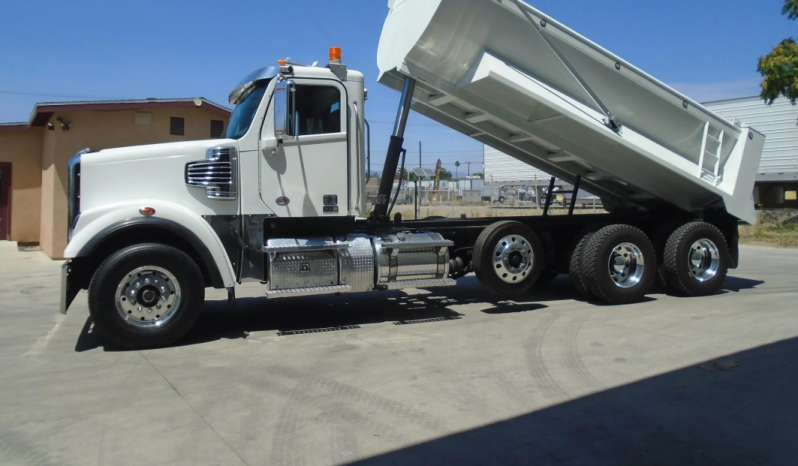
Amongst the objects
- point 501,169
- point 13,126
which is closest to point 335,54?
point 13,126

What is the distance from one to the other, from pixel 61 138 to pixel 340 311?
9860mm

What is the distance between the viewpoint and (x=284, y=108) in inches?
268

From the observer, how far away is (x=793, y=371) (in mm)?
5621

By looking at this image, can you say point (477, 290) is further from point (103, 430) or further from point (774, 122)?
point (774, 122)

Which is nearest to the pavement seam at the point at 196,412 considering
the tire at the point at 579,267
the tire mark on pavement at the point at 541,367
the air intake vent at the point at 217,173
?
the air intake vent at the point at 217,173

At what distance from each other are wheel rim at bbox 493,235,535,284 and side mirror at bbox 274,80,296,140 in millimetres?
3123

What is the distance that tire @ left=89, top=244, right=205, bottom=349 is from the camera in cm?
634

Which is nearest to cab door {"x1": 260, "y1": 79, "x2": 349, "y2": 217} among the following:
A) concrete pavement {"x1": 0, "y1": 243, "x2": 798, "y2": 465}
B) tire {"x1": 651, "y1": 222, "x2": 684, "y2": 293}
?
concrete pavement {"x1": 0, "y1": 243, "x2": 798, "y2": 465}

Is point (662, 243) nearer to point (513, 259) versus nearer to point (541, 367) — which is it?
point (513, 259)

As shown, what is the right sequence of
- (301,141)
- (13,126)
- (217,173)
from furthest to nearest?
(13,126) < (301,141) < (217,173)

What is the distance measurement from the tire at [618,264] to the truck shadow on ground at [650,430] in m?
3.24

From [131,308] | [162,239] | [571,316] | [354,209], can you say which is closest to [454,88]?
[354,209]

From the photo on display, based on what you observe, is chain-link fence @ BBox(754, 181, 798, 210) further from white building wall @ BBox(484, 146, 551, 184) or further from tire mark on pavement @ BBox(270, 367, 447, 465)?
tire mark on pavement @ BBox(270, 367, 447, 465)

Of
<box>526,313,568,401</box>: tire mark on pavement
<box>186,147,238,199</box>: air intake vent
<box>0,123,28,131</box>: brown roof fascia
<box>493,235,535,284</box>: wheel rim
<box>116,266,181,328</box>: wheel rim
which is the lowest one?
<box>526,313,568,401</box>: tire mark on pavement
